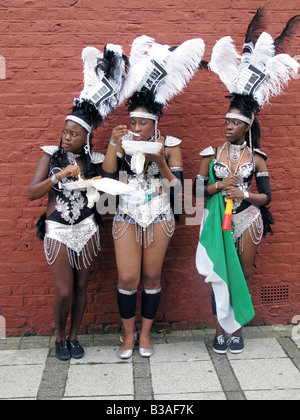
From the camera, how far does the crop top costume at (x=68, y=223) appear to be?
13.1ft

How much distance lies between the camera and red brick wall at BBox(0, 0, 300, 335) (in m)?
4.38

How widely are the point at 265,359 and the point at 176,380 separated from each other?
33.1 inches

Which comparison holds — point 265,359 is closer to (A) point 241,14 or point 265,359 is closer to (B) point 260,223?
(B) point 260,223

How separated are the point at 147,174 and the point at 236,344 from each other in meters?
1.66

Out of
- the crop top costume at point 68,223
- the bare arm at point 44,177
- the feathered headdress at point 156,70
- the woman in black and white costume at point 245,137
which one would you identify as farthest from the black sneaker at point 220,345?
the feathered headdress at point 156,70

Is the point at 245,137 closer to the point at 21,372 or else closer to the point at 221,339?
the point at 221,339

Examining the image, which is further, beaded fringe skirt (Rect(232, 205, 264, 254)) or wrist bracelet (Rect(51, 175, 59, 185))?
beaded fringe skirt (Rect(232, 205, 264, 254))

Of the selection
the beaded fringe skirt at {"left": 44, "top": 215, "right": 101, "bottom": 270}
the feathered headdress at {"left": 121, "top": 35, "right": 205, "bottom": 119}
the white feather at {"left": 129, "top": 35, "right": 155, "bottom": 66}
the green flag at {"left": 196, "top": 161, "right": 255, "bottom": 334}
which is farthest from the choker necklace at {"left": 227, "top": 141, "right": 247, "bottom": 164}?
the beaded fringe skirt at {"left": 44, "top": 215, "right": 101, "bottom": 270}

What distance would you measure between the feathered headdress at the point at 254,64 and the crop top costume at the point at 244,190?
0.48 metres

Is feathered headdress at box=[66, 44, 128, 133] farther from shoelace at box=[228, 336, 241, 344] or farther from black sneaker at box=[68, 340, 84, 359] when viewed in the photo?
shoelace at box=[228, 336, 241, 344]

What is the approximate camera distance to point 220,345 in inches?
171

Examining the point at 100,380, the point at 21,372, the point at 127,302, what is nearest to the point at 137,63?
the point at 127,302

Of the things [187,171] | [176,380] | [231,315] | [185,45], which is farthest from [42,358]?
[185,45]

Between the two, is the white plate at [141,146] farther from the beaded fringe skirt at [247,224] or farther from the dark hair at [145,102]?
the beaded fringe skirt at [247,224]
